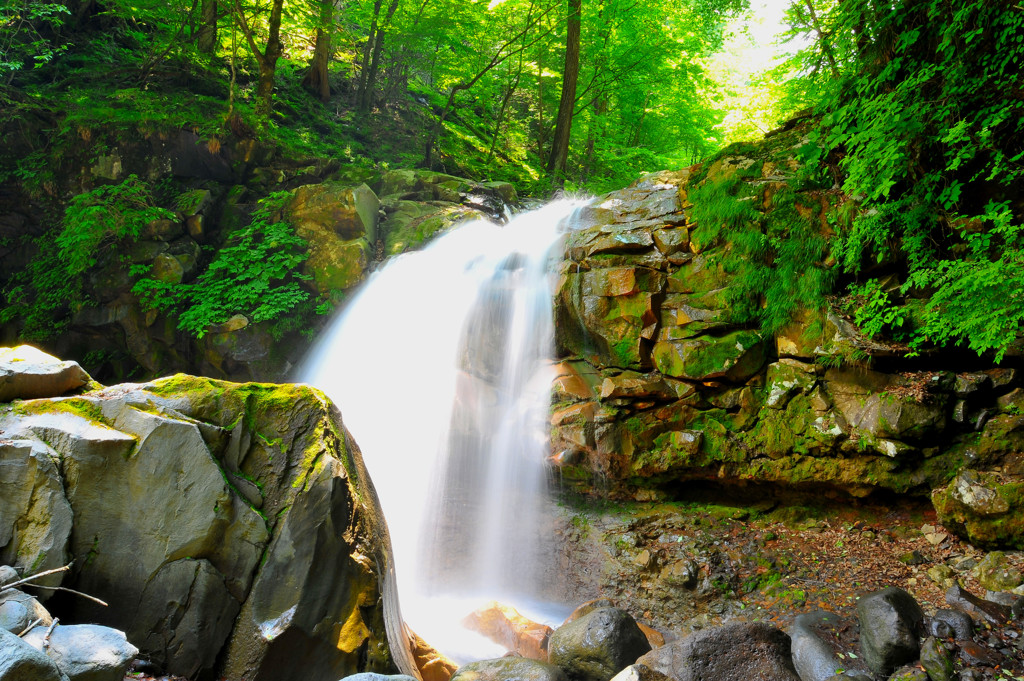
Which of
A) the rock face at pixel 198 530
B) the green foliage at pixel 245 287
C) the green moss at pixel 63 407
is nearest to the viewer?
the rock face at pixel 198 530

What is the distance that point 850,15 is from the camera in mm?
5668

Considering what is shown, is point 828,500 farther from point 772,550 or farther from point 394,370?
point 394,370

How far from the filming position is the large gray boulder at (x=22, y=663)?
2.13m

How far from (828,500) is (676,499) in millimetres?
1601

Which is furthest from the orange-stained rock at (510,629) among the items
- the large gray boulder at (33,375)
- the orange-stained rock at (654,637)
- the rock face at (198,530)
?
the large gray boulder at (33,375)

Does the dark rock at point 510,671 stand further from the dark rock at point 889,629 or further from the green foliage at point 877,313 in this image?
the green foliage at point 877,313

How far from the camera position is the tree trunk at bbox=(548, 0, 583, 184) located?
12.9 metres

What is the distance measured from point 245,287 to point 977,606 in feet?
34.8

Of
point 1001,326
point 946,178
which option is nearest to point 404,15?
point 946,178

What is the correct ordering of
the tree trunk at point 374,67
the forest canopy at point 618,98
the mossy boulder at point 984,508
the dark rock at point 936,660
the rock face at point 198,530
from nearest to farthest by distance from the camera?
the rock face at point 198,530 < the dark rock at point 936,660 < the mossy boulder at point 984,508 < the forest canopy at point 618,98 < the tree trunk at point 374,67

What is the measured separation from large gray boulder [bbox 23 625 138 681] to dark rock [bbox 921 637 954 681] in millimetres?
5077

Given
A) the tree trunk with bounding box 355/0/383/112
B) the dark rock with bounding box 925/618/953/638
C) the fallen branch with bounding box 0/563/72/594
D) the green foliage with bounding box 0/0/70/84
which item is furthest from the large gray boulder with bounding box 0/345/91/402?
the tree trunk with bounding box 355/0/383/112

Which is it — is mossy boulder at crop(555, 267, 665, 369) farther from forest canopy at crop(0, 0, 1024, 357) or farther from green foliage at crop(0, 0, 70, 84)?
green foliage at crop(0, 0, 70, 84)

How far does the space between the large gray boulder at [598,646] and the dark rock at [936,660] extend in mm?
2016
